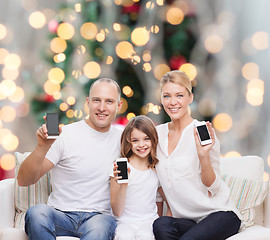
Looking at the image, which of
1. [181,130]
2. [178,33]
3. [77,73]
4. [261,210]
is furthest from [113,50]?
[261,210]

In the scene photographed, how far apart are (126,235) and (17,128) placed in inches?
58.2

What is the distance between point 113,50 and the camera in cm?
278

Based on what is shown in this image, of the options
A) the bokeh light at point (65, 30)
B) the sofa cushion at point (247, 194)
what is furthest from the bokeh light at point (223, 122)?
the bokeh light at point (65, 30)

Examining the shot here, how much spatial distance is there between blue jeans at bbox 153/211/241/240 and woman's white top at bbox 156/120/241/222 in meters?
0.04

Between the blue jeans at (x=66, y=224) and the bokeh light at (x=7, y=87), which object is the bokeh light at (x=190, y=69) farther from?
the blue jeans at (x=66, y=224)

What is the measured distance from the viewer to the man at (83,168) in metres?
1.65

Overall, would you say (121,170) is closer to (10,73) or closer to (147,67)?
(147,67)

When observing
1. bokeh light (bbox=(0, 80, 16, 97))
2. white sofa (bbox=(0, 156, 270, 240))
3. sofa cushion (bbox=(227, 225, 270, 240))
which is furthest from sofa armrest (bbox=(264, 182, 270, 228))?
bokeh light (bbox=(0, 80, 16, 97))

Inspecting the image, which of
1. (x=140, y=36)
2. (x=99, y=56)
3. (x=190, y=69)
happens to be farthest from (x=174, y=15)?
(x=99, y=56)

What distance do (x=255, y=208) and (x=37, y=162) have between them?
107cm

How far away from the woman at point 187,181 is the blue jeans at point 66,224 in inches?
8.8

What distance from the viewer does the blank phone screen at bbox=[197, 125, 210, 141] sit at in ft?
5.22

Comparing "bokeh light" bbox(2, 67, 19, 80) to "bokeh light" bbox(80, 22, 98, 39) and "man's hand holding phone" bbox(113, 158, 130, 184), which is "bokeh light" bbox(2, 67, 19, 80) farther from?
"man's hand holding phone" bbox(113, 158, 130, 184)

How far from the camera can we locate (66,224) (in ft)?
5.41
